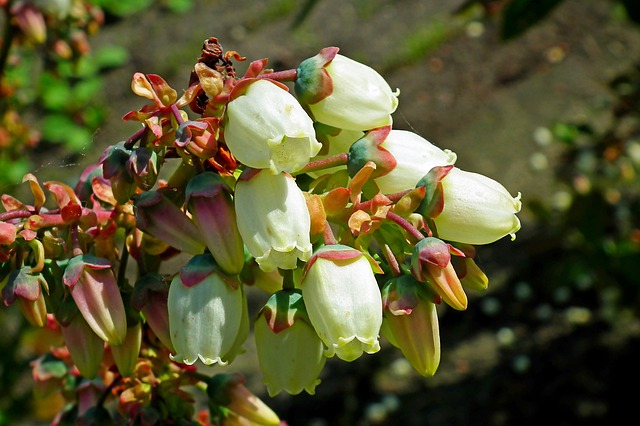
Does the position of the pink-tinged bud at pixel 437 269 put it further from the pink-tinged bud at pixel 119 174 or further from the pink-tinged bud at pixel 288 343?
the pink-tinged bud at pixel 119 174

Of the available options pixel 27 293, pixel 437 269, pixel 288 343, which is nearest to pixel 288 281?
pixel 288 343

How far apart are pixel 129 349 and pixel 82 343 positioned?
0.06 m

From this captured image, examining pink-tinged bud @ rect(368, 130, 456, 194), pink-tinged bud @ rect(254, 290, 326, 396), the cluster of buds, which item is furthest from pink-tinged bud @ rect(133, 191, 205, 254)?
pink-tinged bud @ rect(368, 130, 456, 194)

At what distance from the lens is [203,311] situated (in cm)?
92

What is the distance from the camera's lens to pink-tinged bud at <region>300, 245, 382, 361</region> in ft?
2.86

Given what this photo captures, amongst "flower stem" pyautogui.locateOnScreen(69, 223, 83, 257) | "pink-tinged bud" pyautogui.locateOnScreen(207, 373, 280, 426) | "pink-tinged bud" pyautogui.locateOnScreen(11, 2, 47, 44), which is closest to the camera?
"flower stem" pyautogui.locateOnScreen(69, 223, 83, 257)

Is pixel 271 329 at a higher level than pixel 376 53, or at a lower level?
higher

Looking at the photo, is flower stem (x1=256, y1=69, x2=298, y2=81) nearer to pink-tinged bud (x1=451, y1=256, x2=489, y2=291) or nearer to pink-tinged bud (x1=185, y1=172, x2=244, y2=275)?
pink-tinged bud (x1=185, y1=172, x2=244, y2=275)

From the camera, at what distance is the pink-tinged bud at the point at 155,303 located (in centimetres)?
98

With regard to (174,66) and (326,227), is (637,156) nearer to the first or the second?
(174,66)

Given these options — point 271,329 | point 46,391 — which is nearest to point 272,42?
point 46,391

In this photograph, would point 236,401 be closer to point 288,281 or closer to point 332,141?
point 288,281

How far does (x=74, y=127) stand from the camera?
14.4ft

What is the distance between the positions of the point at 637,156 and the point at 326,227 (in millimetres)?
3191
